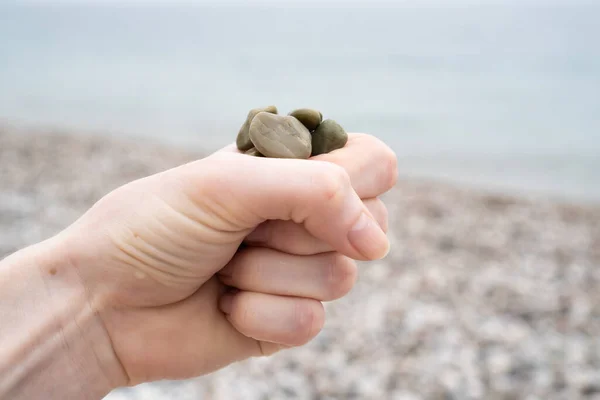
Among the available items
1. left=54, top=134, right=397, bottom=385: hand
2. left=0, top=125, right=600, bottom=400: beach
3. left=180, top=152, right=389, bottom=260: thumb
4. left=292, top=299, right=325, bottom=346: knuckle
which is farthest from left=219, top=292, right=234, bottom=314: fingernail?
left=0, top=125, right=600, bottom=400: beach

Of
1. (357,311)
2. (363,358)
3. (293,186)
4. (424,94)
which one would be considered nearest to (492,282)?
(357,311)

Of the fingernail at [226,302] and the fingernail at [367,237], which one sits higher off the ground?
the fingernail at [367,237]

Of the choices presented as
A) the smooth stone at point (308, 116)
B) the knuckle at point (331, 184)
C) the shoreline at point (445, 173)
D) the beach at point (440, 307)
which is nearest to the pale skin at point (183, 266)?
the knuckle at point (331, 184)

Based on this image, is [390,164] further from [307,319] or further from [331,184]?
[307,319]

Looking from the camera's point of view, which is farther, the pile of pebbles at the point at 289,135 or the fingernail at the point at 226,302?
the fingernail at the point at 226,302

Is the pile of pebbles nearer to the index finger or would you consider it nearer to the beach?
the index finger

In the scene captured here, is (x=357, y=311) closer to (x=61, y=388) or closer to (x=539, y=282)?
(x=539, y=282)

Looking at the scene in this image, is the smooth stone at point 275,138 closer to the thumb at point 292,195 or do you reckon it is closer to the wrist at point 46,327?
the thumb at point 292,195
